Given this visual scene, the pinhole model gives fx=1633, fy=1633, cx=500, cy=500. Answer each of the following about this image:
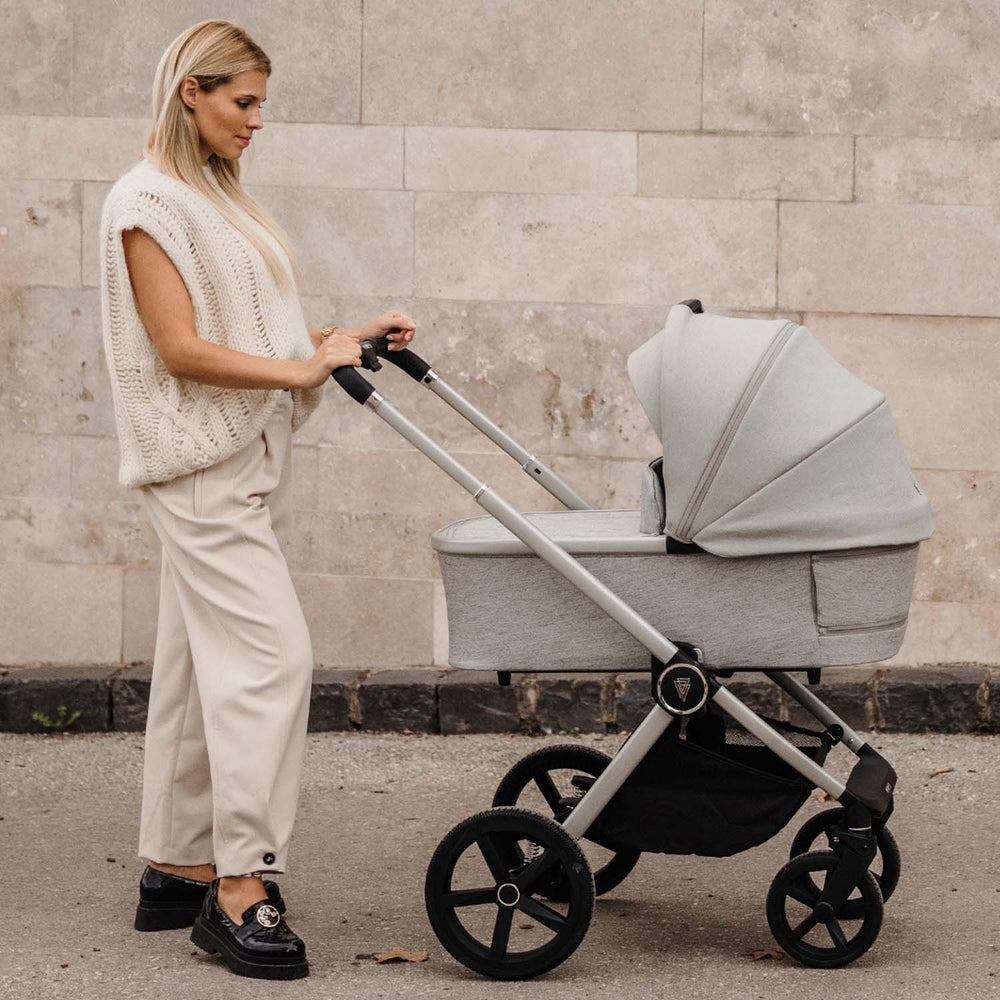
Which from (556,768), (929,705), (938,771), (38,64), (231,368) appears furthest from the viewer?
(38,64)

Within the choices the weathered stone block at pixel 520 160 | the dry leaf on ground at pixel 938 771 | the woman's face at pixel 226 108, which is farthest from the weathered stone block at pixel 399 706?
the woman's face at pixel 226 108

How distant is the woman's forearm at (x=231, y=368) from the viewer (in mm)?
3355

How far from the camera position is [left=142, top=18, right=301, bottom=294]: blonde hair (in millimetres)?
3432

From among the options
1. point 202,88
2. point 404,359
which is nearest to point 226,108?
point 202,88

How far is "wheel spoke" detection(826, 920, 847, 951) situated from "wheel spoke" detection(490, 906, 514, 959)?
0.68 m

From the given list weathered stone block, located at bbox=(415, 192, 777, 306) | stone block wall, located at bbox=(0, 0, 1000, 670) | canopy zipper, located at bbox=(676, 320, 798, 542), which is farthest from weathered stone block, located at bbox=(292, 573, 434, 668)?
canopy zipper, located at bbox=(676, 320, 798, 542)

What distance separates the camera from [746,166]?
569 cm

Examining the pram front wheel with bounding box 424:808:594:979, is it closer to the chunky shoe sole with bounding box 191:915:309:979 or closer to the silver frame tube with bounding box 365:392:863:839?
the silver frame tube with bounding box 365:392:863:839

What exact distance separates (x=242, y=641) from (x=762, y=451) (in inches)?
46.1

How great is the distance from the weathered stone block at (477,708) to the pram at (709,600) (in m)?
1.97

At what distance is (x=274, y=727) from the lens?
3.46 meters

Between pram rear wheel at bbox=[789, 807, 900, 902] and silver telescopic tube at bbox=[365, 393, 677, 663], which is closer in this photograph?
silver telescopic tube at bbox=[365, 393, 677, 663]

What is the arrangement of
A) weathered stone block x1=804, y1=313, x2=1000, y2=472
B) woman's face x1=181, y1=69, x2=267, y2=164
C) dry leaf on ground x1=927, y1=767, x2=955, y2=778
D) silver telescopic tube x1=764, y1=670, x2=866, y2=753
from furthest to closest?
weathered stone block x1=804, y1=313, x2=1000, y2=472, dry leaf on ground x1=927, y1=767, x2=955, y2=778, silver telescopic tube x1=764, y1=670, x2=866, y2=753, woman's face x1=181, y1=69, x2=267, y2=164

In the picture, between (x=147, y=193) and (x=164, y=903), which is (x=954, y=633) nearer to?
(x=164, y=903)
